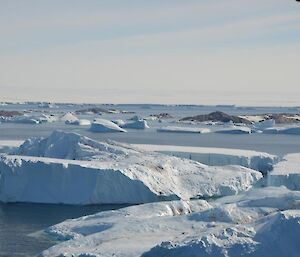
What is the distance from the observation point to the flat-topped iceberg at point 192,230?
1229 centimetres

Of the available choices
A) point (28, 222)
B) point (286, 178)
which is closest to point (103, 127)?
point (286, 178)

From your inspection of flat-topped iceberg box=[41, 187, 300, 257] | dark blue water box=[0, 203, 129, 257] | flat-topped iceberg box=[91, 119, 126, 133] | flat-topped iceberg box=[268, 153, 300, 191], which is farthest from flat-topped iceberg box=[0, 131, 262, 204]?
flat-topped iceberg box=[91, 119, 126, 133]

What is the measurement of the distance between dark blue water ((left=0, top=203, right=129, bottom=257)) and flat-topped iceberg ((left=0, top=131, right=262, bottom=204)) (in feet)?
2.04

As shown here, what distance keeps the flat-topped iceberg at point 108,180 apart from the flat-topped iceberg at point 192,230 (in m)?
3.79

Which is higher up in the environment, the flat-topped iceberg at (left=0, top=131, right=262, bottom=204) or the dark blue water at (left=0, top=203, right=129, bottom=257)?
the flat-topped iceberg at (left=0, top=131, right=262, bottom=204)

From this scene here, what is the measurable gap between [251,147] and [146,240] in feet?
97.1

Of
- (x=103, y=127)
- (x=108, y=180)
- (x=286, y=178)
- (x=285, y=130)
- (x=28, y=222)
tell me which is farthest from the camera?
(x=285, y=130)

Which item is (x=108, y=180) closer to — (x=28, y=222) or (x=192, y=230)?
(x=28, y=222)

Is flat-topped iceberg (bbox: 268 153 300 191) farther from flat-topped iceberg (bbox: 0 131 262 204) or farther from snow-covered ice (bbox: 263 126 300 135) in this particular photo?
snow-covered ice (bbox: 263 126 300 135)

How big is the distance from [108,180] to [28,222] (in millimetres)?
4013

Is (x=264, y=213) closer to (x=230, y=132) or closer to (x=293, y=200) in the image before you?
(x=293, y=200)

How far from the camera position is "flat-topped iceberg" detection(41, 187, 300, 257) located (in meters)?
12.3

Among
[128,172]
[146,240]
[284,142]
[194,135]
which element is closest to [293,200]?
[146,240]

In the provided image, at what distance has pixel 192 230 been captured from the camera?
1474cm
